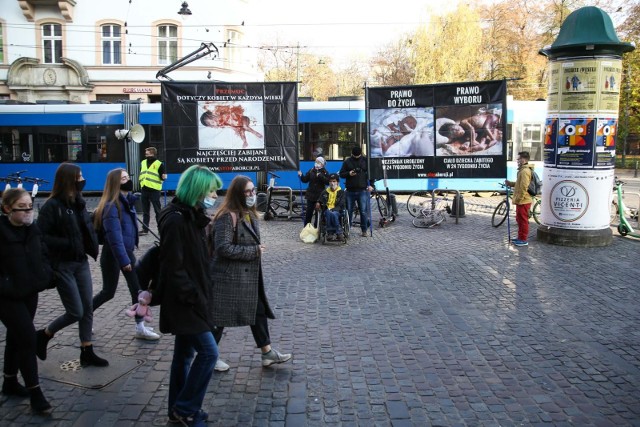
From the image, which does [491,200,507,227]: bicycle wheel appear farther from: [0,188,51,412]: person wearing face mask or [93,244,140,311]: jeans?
[0,188,51,412]: person wearing face mask

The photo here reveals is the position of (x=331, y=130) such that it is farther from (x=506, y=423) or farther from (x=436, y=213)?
(x=506, y=423)

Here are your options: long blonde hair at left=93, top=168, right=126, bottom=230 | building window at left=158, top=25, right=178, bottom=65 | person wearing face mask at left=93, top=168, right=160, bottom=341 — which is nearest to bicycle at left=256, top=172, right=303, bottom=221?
person wearing face mask at left=93, top=168, right=160, bottom=341

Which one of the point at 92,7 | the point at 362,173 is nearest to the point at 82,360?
the point at 362,173

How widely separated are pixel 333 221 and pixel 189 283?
771 cm

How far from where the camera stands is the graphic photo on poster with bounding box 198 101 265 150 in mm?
13391

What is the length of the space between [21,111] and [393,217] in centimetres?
1425

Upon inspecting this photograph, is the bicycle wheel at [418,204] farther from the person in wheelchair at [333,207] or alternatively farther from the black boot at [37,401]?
the black boot at [37,401]

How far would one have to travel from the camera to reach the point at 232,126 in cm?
1348

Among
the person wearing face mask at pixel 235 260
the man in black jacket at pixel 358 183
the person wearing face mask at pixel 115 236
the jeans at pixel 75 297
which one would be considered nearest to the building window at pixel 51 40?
the man in black jacket at pixel 358 183

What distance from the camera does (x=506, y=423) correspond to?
4.08 m

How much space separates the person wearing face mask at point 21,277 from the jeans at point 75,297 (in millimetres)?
508

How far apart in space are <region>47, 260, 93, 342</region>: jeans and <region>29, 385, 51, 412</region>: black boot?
0.79 meters

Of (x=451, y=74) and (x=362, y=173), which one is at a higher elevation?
(x=451, y=74)

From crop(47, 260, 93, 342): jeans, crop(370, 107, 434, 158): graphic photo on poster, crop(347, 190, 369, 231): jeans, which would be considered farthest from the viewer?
crop(370, 107, 434, 158): graphic photo on poster
